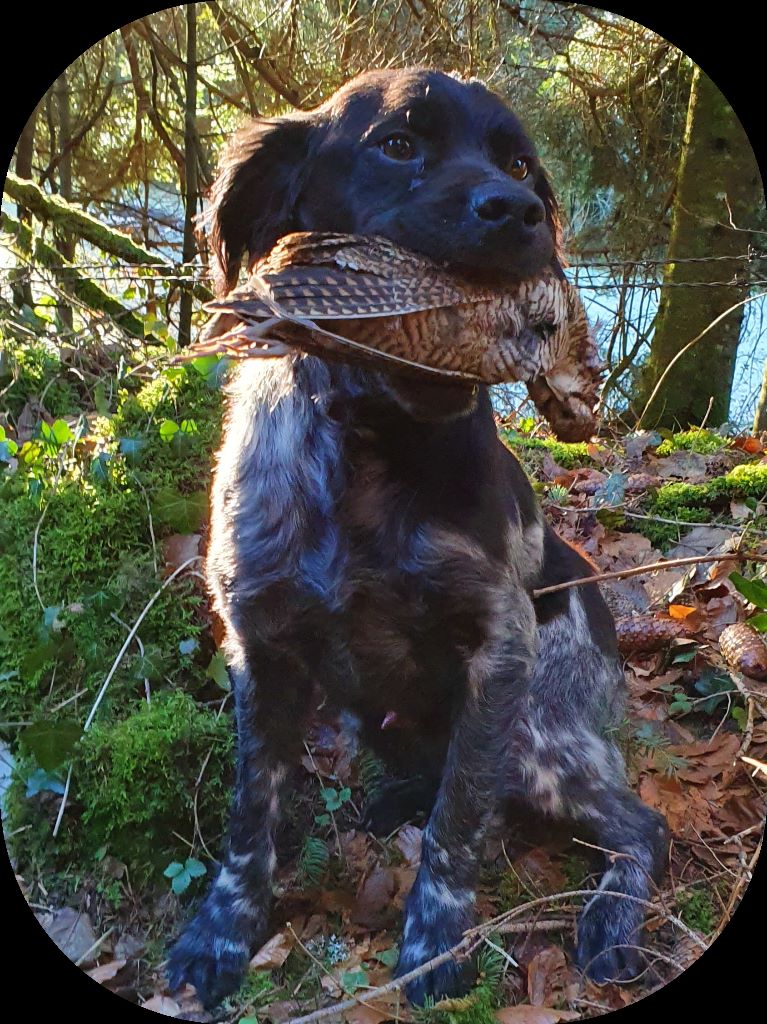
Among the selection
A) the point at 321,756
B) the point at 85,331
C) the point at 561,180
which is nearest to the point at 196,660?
the point at 321,756

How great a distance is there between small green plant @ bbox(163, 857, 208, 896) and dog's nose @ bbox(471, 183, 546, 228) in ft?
5.44

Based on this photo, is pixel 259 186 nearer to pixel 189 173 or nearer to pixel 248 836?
pixel 189 173

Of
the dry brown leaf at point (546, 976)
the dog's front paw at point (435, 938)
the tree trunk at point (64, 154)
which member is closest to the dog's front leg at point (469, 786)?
the dog's front paw at point (435, 938)

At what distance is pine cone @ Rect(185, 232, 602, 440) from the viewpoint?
1.92 metres

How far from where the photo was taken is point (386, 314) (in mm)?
1950

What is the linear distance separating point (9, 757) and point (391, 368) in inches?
52.2

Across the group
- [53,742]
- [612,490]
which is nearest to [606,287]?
[612,490]

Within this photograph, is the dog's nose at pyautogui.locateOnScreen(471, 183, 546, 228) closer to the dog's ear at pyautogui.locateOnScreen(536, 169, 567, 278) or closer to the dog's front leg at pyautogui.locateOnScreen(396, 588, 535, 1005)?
the dog's ear at pyautogui.locateOnScreen(536, 169, 567, 278)

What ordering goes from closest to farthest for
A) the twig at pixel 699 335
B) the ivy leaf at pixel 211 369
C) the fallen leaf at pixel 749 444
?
the ivy leaf at pixel 211 369
the twig at pixel 699 335
the fallen leaf at pixel 749 444

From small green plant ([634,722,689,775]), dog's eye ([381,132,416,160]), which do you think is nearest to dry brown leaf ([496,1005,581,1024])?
small green plant ([634,722,689,775])

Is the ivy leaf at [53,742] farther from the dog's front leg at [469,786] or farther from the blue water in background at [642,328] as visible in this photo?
the blue water in background at [642,328]

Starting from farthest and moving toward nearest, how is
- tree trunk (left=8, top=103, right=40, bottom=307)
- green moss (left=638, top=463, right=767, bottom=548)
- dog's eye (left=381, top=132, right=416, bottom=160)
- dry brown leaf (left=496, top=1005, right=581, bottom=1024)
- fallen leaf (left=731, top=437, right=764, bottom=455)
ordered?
fallen leaf (left=731, top=437, right=764, bottom=455), green moss (left=638, top=463, right=767, bottom=548), tree trunk (left=8, top=103, right=40, bottom=307), dry brown leaf (left=496, top=1005, right=581, bottom=1024), dog's eye (left=381, top=132, right=416, bottom=160)

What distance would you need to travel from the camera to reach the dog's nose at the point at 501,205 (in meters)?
1.86

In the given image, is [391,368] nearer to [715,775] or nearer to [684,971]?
[715,775]
